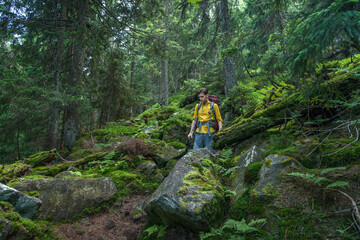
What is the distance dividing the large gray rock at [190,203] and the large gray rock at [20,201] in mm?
1784

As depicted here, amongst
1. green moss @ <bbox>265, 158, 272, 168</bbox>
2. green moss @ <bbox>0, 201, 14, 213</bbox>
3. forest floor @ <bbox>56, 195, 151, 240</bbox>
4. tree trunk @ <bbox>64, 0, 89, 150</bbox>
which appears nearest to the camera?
green moss @ <bbox>0, 201, 14, 213</bbox>

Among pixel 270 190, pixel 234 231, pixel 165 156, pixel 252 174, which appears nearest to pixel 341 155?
pixel 270 190

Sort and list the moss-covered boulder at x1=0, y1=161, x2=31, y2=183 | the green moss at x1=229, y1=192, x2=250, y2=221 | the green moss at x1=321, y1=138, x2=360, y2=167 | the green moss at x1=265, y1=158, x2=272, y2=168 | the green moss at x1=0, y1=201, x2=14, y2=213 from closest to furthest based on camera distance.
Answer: the green moss at x1=0, y1=201, x2=14, y2=213
the green moss at x1=321, y1=138, x2=360, y2=167
the green moss at x1=229, y1=192, x2=250, y2=221
the green moss at x1=265, y1=158, x2=272, y2=168
the moss-covered boulder at x1=0, y1=161, x2=31, y2=183

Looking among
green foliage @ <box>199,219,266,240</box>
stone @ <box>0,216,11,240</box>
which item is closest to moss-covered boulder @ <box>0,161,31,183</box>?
stone @ <box>0,216,11,240</box>

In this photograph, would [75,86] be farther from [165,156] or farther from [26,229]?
[26,229]

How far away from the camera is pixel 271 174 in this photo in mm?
3076

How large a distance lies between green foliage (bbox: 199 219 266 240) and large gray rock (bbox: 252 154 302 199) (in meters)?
0.47

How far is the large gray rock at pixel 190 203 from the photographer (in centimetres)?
262

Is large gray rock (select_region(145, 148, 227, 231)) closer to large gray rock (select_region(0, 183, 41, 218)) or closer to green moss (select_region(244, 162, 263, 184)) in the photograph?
green moss (select_region(244, 162, 263, 184))

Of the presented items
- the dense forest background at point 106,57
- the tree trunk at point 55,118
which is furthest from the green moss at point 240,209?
the tree trunk at point 55,118

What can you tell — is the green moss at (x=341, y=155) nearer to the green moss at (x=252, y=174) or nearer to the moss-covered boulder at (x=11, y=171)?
the green moss at (x=252, y=174)

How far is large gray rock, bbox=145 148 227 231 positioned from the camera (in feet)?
8.61

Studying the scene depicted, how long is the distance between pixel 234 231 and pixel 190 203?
2.21ft

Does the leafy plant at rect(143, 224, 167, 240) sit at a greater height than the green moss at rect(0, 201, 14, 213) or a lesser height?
lesser
